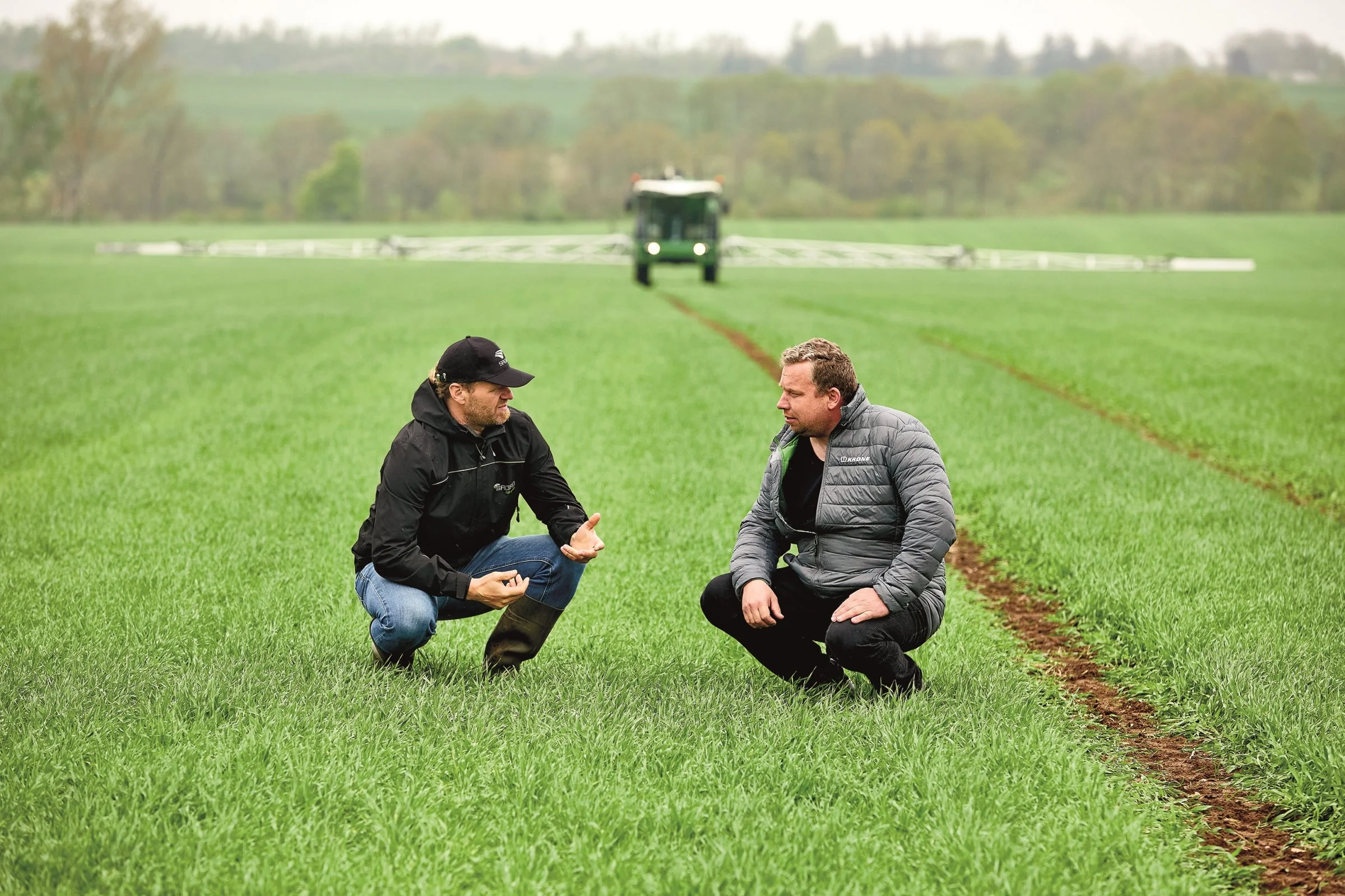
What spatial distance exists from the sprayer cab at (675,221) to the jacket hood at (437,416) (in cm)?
4574

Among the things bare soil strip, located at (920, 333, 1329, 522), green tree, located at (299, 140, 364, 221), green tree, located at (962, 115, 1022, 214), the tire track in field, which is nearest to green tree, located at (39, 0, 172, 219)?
green tree, located at (299, 140, 364, 221)

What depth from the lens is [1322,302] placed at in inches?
1882

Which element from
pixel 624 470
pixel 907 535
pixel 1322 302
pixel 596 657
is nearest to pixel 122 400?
pixel 624 470

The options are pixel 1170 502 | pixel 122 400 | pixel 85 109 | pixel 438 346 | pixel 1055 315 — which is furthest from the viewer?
pixel 85 109

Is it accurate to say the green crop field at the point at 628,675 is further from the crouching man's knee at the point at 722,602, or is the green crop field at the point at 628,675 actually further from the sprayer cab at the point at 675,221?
the sprayer cab at the point at 675,221

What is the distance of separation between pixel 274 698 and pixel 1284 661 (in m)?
5.43

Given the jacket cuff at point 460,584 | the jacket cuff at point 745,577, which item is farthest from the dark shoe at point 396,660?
the jacket cuff at point 745,577

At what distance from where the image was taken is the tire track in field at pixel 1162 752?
16.2 feet

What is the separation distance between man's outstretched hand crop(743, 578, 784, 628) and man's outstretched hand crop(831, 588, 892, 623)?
303 millimetres

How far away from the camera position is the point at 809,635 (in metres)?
6.41

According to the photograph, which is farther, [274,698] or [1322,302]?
[1322,302]

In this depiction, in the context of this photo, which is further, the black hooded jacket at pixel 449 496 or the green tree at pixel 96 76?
the green tree at pixel 96 76

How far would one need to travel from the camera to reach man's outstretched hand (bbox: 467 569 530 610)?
5.95 metres

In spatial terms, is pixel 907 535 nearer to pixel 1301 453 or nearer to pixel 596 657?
pixel 596 657
